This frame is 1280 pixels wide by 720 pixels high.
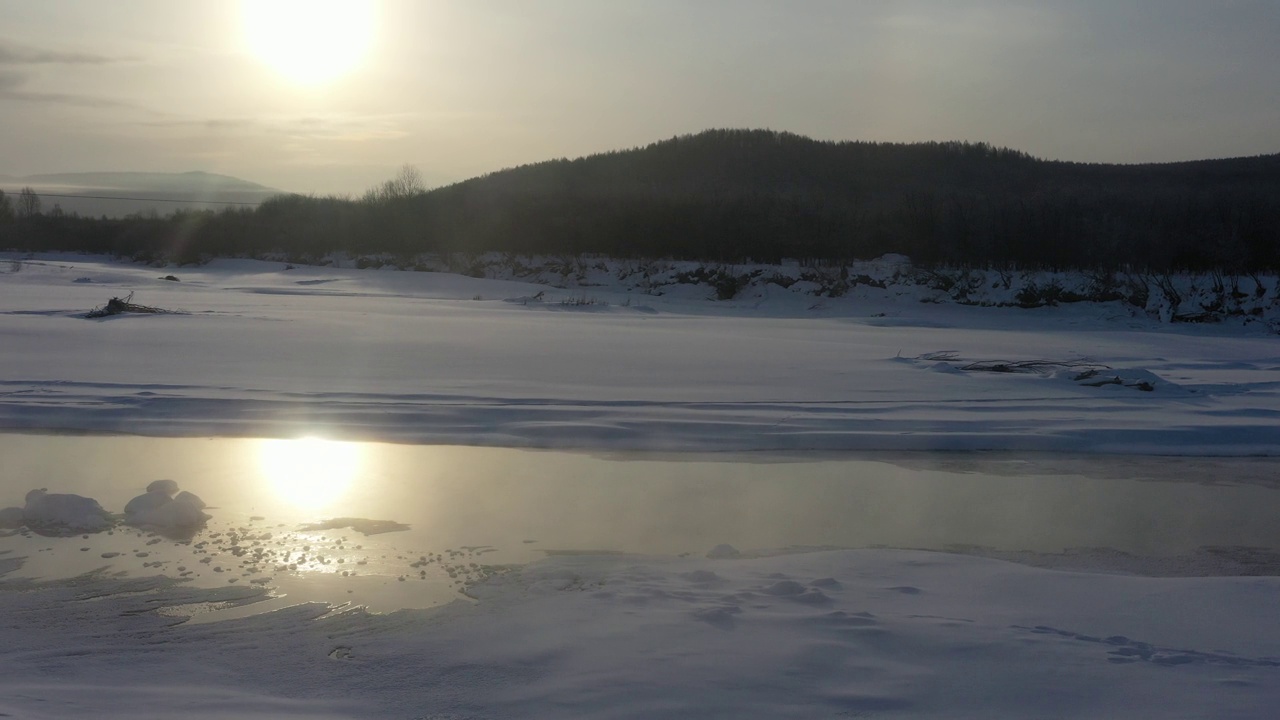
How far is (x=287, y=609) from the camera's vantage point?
3.91 metres

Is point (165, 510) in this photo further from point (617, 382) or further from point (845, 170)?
point (845, 170)

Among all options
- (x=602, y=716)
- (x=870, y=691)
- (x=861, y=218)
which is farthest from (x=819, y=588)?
(x=861, y=218)

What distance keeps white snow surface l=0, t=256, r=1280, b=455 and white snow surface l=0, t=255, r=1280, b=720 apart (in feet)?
0.16

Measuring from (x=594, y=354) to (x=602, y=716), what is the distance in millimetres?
8560

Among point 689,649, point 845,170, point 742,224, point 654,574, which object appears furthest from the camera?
point 845,170

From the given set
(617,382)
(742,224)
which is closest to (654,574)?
(617,382)

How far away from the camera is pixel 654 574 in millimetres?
4332

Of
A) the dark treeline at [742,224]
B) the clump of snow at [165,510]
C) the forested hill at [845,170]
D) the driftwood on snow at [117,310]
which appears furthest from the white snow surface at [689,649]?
the forested hill at [845,170]

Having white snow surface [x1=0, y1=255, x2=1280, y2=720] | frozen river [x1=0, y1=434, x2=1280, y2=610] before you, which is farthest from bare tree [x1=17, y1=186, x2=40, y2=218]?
frozen river [x1=0, y1=434, x2=1280, y2=610]

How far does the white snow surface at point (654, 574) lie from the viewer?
3.10 m

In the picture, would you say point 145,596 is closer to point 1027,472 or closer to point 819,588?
point 819,588

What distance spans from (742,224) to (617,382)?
82.7 feet

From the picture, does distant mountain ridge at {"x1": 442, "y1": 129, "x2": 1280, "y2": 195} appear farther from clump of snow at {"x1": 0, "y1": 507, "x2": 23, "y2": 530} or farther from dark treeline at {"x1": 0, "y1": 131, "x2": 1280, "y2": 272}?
clump of snow at {"x1": 0, "y1": 507, "x2": 23, "y2": 530}

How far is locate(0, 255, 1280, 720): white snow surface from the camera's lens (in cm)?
310
